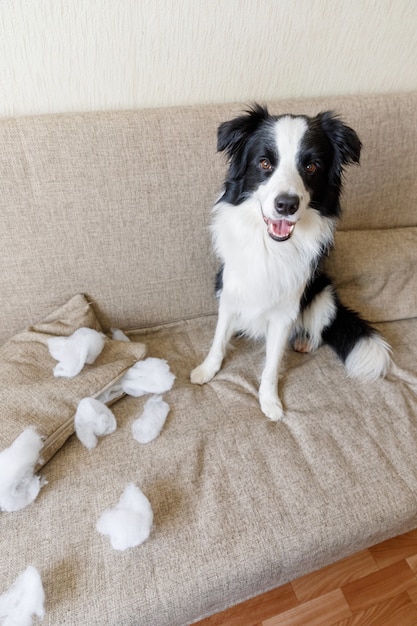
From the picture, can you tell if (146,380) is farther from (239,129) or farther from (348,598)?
(348,598)

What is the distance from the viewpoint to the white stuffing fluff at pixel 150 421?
121 cm

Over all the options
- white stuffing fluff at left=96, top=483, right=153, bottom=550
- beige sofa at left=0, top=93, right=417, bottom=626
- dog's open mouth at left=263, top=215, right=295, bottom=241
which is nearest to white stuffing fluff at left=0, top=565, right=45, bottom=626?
beige sofa at left=0, top=93, right=417, bottom=626

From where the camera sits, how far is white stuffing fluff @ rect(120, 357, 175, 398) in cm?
135

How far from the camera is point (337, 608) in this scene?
1322 millimetres

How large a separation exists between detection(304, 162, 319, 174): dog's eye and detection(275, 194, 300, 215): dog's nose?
14 cm

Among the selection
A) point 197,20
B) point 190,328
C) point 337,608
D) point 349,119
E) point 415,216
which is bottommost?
point 337,608

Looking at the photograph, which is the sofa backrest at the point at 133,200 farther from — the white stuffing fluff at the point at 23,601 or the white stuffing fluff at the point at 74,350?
the white stuffing fluff at the point at 23,601

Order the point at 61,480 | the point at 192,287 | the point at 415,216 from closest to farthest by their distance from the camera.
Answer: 1. the point at 61,480
2. the point at 192,287
3. the point at 415,216

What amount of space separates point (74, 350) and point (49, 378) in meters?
0.11

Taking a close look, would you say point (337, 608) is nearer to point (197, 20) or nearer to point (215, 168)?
point (215, 168)

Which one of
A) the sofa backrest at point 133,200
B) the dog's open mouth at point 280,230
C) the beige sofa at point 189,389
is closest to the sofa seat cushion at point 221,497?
the beige sofa at point 189,389

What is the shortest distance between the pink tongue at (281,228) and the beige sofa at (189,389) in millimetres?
372

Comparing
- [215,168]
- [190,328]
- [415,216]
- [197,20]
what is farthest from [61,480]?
[415,216]

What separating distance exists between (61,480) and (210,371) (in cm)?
61
